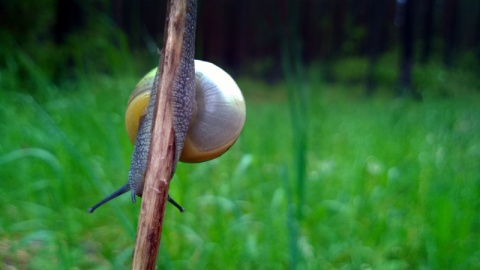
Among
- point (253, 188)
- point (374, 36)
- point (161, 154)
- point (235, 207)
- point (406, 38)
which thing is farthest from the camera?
point (406, 38)

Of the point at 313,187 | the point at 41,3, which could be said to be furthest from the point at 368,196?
the point at 41,3

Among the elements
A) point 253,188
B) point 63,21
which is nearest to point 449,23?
point 63,21

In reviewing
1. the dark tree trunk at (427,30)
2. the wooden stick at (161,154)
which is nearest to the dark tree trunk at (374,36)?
the dark tree trunk at (427,30)

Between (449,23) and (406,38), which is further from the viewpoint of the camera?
(406,38)

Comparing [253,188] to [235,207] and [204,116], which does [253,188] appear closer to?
[235,207]

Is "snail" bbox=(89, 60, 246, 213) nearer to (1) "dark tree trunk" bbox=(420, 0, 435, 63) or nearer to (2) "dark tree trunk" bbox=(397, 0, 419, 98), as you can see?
(2) "dark tree trunk" bbox=(397, 0, 419, 98)

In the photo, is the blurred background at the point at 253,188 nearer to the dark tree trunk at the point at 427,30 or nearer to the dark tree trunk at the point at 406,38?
the dark tree trunk at the point at 406,38

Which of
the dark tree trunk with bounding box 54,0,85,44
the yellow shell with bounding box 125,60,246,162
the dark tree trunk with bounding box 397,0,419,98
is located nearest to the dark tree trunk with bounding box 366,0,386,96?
the dark tree trunk with bounding box 397,0,419,98

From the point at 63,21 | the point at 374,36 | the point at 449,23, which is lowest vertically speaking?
the point at 63,21
